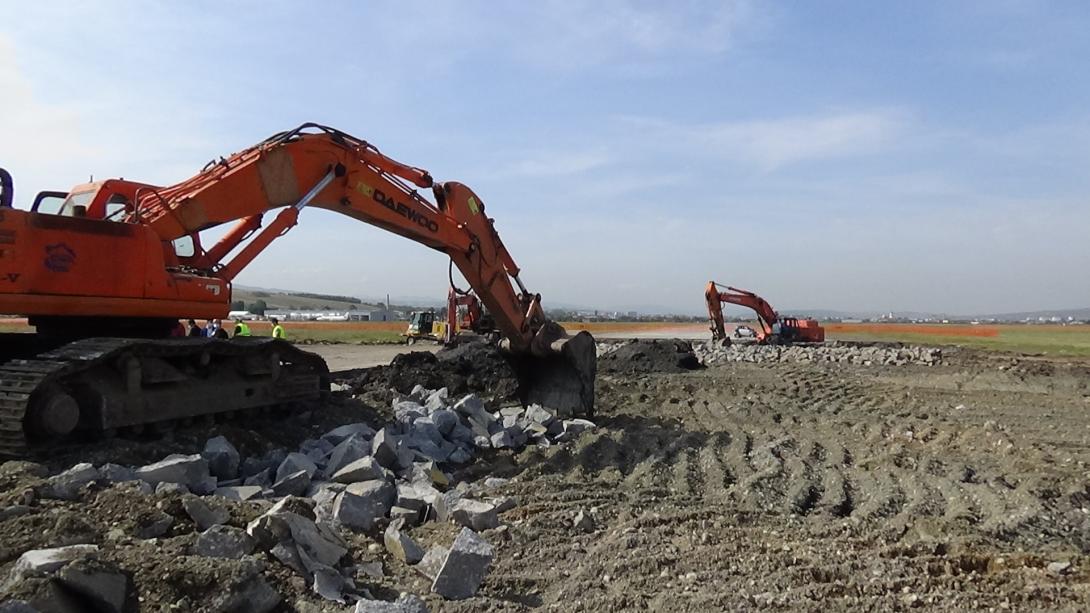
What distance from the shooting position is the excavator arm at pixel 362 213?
7871mm

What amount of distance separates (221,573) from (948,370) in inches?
831

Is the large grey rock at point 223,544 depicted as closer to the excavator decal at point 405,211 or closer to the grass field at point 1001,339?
the excavator decal at point 405,211

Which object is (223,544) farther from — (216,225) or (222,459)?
(216,225)

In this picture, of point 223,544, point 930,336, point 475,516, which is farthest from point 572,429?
point 930,336

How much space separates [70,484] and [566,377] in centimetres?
660

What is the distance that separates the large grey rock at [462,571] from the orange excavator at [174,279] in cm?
395

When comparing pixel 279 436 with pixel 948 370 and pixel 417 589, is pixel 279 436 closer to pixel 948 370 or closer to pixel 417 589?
pixel 417 589

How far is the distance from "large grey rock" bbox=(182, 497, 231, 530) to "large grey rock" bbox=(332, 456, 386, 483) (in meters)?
1.61

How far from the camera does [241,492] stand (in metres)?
5.72

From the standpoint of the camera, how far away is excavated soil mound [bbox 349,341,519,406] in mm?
11852

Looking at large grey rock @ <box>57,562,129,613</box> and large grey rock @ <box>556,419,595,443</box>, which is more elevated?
large grey rock @ <box>57,562,129,613</box>

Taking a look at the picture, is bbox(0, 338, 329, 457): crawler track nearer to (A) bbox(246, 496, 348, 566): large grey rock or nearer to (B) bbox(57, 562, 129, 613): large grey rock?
(A) bbox(246, 496, 348, 566): large grey rock

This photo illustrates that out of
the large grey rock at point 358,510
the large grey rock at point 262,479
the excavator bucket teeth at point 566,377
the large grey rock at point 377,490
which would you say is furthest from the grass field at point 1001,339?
the large grey rock at point 262,479

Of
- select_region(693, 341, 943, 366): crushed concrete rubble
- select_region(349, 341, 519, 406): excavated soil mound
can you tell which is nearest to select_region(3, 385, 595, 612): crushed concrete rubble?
select_region(349, 341, 519, 406): excavated soil mound
